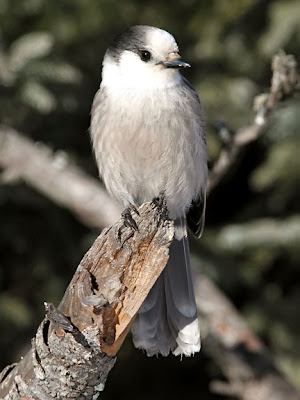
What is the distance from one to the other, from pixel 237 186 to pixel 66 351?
2.72 m

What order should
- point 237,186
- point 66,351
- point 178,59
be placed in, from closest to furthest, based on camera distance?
point 66,351 → point 178,59 → point 237,186

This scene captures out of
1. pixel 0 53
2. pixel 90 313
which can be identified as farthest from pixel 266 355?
pixel 0 53

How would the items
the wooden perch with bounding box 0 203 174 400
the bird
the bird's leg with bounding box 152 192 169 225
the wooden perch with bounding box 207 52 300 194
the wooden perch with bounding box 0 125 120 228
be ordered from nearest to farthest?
1. the wooden perch with bounding box 0 203 174 400
2. the bird's leg with bounding box 152 192 169 225
3. the wooden perch with bounding box 207 52 300 194
4. the bird
5. the wooden perch with bounding box 0 125 120 228

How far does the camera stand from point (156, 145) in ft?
11.3

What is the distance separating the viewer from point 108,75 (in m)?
3.66

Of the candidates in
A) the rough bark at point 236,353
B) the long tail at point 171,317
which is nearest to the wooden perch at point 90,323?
the long tail at point 171,317

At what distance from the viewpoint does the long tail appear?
3.32 m

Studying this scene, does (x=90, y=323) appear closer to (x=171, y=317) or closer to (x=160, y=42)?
(x=171, y=317)

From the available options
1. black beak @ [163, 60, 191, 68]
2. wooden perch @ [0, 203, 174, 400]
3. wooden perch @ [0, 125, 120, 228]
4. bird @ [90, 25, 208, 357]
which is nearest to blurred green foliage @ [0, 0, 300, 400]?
wooden perch @ [0, 125, 120, 228]

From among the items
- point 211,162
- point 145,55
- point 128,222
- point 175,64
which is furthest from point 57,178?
point 128,222

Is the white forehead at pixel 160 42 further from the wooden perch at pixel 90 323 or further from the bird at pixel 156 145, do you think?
the wooden perch at pixel 90 323

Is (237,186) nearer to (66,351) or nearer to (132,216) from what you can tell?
(132,216)

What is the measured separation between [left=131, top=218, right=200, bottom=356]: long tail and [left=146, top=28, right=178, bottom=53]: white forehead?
0.95 m

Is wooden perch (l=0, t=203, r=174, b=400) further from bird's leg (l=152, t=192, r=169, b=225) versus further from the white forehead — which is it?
the white forehead
